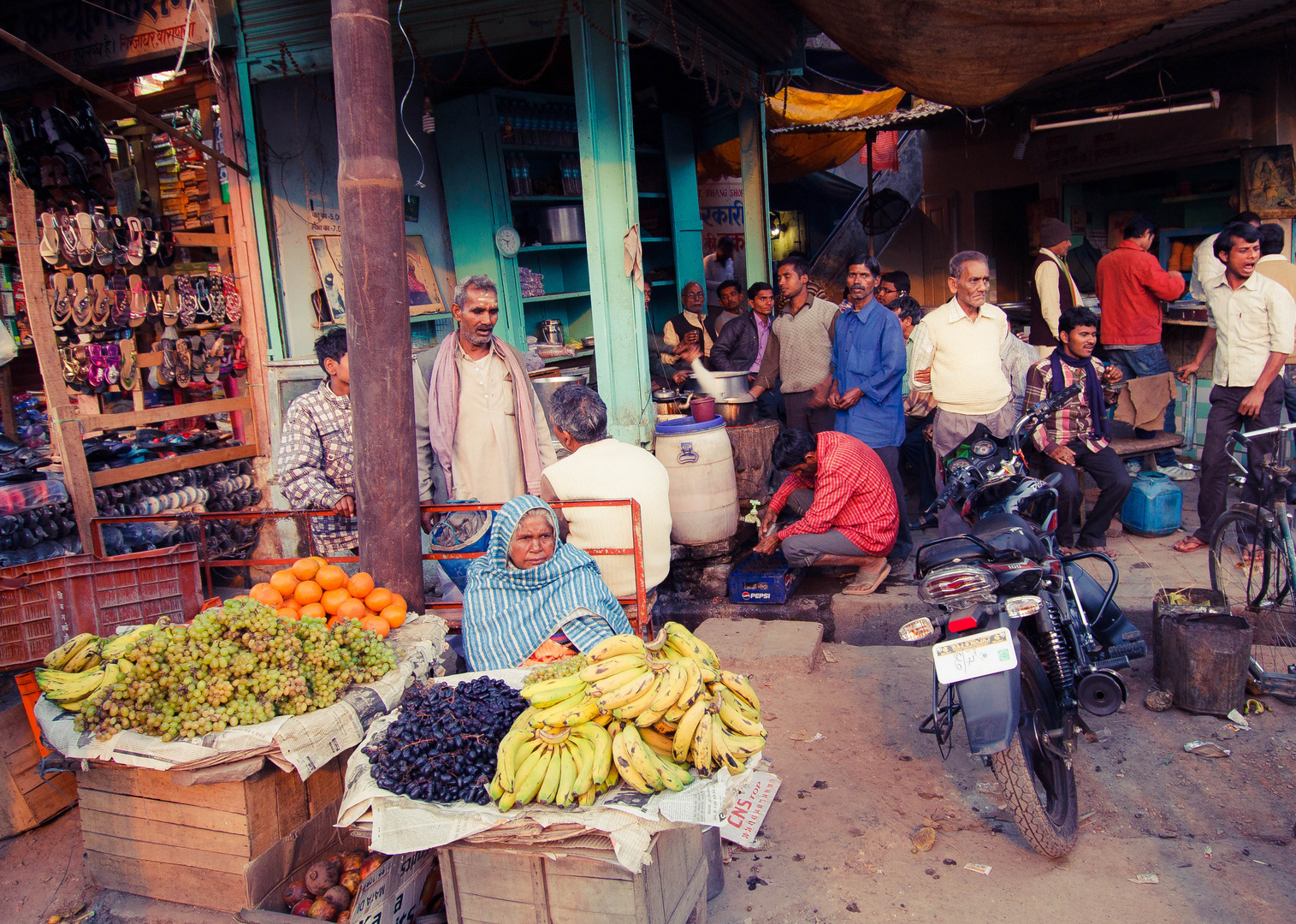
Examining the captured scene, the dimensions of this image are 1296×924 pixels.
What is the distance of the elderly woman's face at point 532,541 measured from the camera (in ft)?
11.3

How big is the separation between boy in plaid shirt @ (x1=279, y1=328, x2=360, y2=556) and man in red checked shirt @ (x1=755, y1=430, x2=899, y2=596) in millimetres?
2431

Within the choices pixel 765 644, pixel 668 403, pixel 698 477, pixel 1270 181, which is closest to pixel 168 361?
pixel 668 403

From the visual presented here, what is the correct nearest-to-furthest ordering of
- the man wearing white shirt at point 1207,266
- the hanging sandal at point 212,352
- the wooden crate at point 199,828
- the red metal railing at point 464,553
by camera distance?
the wooden crate at point 199,828 → the red metal railing at point 464,553 → the hanging sandal at point 212,352 → the man wearing white shirt at point 1207,266

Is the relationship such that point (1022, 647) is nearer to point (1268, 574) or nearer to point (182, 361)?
point (1268, 574)

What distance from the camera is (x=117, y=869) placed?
2865 mm

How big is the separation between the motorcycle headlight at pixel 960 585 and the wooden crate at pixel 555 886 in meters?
1.30

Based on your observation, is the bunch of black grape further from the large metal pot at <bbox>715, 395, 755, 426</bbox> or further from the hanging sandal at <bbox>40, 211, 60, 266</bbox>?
the hanging sandal at <bbox>40, 211, 60, 266</bbox>

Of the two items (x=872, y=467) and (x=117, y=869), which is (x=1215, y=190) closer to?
(x=872, y=467)

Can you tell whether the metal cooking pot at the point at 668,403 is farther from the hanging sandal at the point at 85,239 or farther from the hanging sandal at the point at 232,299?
the hanging sandal at the point at 85,239

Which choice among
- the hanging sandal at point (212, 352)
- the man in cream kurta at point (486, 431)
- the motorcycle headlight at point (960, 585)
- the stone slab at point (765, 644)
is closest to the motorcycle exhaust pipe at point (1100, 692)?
the motorcycle headlight at point (960, 585)

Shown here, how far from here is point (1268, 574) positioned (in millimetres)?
4344

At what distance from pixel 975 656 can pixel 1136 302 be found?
5204 mm

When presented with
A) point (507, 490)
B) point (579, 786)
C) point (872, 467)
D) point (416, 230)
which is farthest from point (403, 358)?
point (416, 230)

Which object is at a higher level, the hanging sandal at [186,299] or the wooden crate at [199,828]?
the hanging sandal at [186,299]
